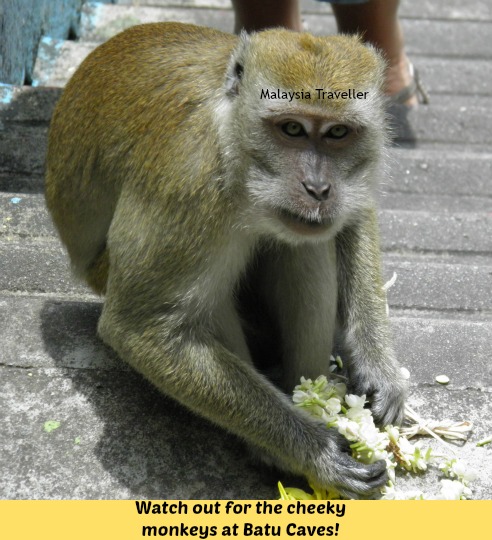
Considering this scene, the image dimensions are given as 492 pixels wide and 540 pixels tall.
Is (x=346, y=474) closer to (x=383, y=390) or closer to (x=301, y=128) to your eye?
(x=383, y=390)

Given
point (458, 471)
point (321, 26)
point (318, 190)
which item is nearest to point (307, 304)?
point (318, 190)

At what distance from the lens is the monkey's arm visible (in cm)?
482

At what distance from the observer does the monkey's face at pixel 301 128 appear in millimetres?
4039

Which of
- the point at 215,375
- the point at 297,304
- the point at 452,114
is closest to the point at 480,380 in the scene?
the point at 297,304

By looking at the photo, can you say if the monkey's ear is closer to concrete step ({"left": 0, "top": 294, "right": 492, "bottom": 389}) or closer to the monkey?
the monkey

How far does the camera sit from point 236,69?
434 cm

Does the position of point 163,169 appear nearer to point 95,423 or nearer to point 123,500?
point 95,423

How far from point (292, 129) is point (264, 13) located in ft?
14.3

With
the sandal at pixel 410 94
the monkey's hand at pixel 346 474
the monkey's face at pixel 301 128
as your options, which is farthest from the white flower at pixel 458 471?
the sandal at pixel 410 94

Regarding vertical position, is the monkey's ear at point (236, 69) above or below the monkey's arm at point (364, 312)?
above

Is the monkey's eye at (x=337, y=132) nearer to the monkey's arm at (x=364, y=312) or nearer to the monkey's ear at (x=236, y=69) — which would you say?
the monkey's ear at (x=236, y=69)

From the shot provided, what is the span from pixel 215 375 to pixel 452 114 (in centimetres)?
552

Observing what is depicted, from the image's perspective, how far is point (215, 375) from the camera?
14.0 ft

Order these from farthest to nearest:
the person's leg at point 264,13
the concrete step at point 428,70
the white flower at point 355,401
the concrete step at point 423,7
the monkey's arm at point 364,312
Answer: the concrete step at point 423,7, the concrete step at point 428,70, the person's leg at point 264,13, the monkey's arm at point 364,312, the white flower at point 355,401
